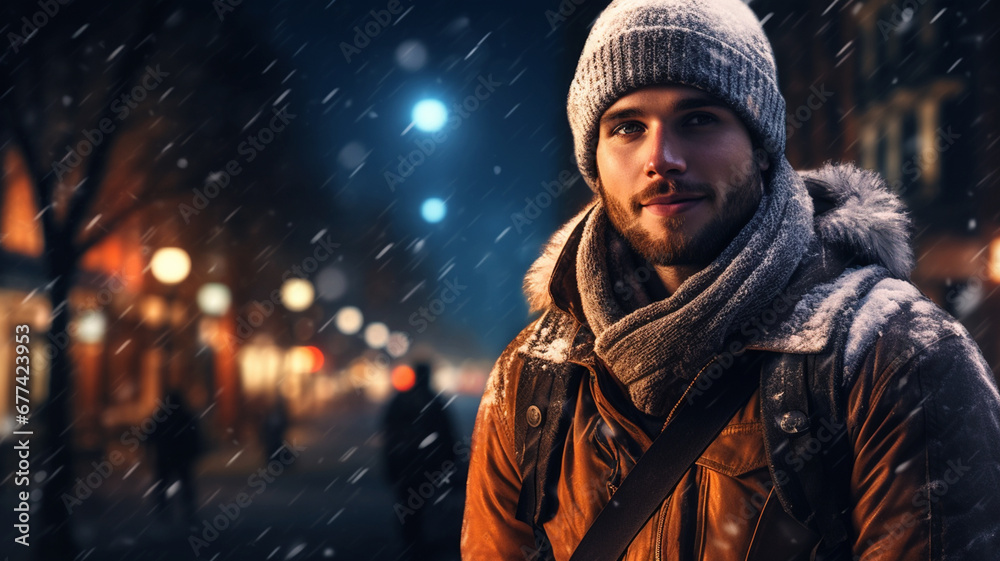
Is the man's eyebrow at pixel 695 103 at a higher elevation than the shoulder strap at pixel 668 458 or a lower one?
higher

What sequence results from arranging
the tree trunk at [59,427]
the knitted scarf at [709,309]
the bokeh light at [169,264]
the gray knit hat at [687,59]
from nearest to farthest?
1. the knitted scarf at [709,309]
2. the gray knit hat at [687,59]
3. the tree trunk at [59,427]
4. the bokeh light at [169,264]

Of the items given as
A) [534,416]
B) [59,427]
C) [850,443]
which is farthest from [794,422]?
[59,427]

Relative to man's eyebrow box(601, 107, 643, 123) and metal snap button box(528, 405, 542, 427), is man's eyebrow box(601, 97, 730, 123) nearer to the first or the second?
man's eyebrow box(601, 107, 643, 123)

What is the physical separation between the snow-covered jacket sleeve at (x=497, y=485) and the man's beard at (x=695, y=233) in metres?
0.72

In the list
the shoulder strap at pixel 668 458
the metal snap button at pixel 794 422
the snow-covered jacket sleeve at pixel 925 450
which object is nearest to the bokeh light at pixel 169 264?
the shoulder strap at pixel 668 458

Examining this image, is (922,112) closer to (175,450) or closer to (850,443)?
(175,450)

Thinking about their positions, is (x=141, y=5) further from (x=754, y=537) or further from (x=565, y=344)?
(x=754, y=537)

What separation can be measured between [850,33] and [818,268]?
2199 cm

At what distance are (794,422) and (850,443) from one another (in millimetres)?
164

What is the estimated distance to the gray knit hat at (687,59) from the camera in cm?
239

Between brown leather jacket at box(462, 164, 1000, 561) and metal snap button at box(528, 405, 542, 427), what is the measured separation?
0.35 feet

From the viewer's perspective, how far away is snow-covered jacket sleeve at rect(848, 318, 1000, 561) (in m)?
1.81

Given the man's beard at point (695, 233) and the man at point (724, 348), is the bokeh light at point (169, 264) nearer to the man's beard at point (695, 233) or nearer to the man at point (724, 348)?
the man at point (724, 348)

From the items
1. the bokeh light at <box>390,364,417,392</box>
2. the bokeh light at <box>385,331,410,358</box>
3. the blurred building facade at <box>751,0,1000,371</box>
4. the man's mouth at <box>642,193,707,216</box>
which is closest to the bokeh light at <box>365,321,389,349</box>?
the bokeh light at <box>385,331,410,358</box>
